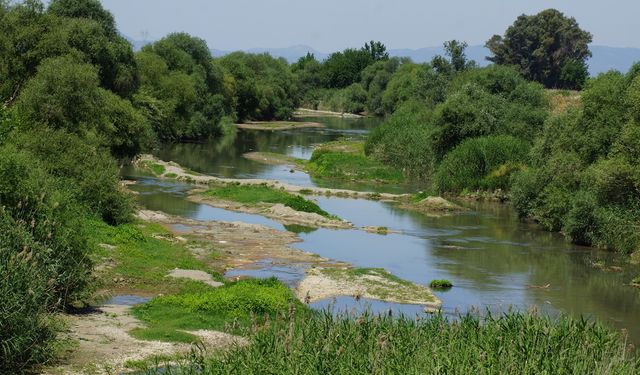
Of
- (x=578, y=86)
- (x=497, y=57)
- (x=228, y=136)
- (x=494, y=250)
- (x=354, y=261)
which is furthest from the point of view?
(x=497, y=57)

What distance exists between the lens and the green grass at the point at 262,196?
190 feet

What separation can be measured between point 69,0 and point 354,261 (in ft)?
139

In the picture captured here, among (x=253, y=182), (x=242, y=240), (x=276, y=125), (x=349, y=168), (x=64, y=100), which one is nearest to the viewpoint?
(x=64, y=100)

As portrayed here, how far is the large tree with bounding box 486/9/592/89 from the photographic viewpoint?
5645 inches

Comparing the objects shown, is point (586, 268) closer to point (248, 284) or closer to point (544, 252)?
point (544, 252)

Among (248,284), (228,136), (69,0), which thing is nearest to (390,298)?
(248,284)

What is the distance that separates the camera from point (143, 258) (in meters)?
38.5

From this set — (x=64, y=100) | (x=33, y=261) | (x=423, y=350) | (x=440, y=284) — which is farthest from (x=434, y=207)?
(x=423, y=350)

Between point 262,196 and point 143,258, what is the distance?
78.4 feet

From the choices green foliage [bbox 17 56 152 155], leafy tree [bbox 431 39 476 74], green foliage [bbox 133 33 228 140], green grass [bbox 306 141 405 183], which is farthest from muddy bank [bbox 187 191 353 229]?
leafy tree [bbox 431 39 476 74]

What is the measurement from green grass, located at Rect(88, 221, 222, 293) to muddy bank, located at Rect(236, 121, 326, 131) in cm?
8440

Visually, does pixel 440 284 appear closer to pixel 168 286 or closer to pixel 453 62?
pixel 168 286

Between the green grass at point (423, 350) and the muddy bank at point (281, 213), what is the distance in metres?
33.9

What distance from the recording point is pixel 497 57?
14788 centimetres
